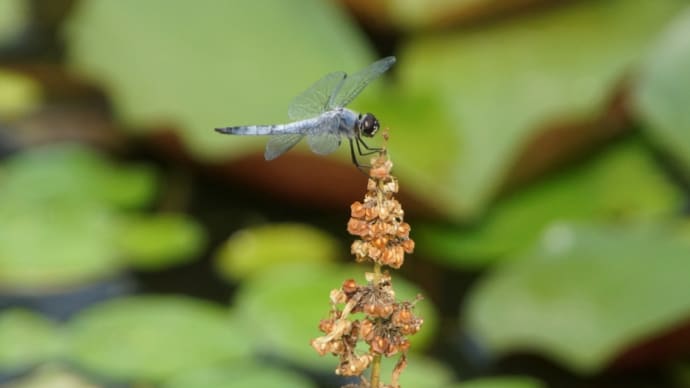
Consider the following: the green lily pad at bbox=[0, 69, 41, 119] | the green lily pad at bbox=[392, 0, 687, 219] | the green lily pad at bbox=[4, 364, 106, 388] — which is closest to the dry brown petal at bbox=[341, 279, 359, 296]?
the green lily pad at bbox=[4, 364, 106, 388]

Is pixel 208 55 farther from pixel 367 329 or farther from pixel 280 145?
pixel 367 329

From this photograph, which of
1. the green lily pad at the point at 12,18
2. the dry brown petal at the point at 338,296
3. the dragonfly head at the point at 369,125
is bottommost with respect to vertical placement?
the dry brown petal at the point at 338,296

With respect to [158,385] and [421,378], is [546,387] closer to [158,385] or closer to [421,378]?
[421,378]

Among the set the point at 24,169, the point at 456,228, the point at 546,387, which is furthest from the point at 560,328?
the point at 24,169

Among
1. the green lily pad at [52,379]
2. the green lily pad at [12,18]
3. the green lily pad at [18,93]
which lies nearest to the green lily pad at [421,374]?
the green lily pad at [52,379]

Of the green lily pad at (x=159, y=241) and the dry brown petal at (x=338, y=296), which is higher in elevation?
the green lily pad at (x=159, y=241)

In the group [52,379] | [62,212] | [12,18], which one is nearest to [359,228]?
[52,379]

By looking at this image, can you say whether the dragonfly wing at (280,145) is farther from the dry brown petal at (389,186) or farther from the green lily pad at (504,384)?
the green lily pad at (504,384)
